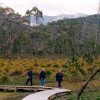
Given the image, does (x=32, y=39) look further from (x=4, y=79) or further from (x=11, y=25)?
(x=4, y=79)

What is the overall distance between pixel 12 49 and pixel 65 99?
4383 centimetres

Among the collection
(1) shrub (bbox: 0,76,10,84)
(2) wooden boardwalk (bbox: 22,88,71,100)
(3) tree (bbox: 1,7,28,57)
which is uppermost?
(3) tree (bbox: 1,7,28,57)

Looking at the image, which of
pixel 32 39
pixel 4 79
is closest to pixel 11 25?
pixel 32 39

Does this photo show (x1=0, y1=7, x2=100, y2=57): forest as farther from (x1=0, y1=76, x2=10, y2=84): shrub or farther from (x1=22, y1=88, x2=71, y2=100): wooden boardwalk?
(x1=22, y1=88, x2=71, y2=100): wooden boardwalk

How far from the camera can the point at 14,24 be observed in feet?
173

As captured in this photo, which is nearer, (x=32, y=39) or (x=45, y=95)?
(x=45, y=95)

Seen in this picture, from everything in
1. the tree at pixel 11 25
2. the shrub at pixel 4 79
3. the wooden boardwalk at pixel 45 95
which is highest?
the tree at pixel 11 25

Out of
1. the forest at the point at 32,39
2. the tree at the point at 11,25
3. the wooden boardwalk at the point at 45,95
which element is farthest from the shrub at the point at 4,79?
the tree at the point at 11,25

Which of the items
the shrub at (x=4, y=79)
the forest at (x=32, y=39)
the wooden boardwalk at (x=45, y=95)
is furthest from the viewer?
the forest at (x=32, y=39)

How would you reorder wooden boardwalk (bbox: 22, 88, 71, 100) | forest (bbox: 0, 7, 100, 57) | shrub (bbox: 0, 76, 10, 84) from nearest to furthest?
1. wooden boardwalk (bbox: 22, 88, 71, 100)
2. shrub (bbox: 0, 76, 10, 84)
3. forest (bbox: 0, 7, 100, 57)

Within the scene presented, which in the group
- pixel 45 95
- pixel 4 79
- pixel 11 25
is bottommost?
pixel 4 79

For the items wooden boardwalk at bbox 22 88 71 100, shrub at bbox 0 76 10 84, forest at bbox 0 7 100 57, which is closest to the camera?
wooden boardwalk at bbox 22 88 71 100

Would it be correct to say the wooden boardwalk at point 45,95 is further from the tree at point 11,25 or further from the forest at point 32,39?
the tree at point 11,25

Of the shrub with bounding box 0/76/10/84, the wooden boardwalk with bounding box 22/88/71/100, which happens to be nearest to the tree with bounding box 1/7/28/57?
the shrub with bounding box 0/76/10/84
